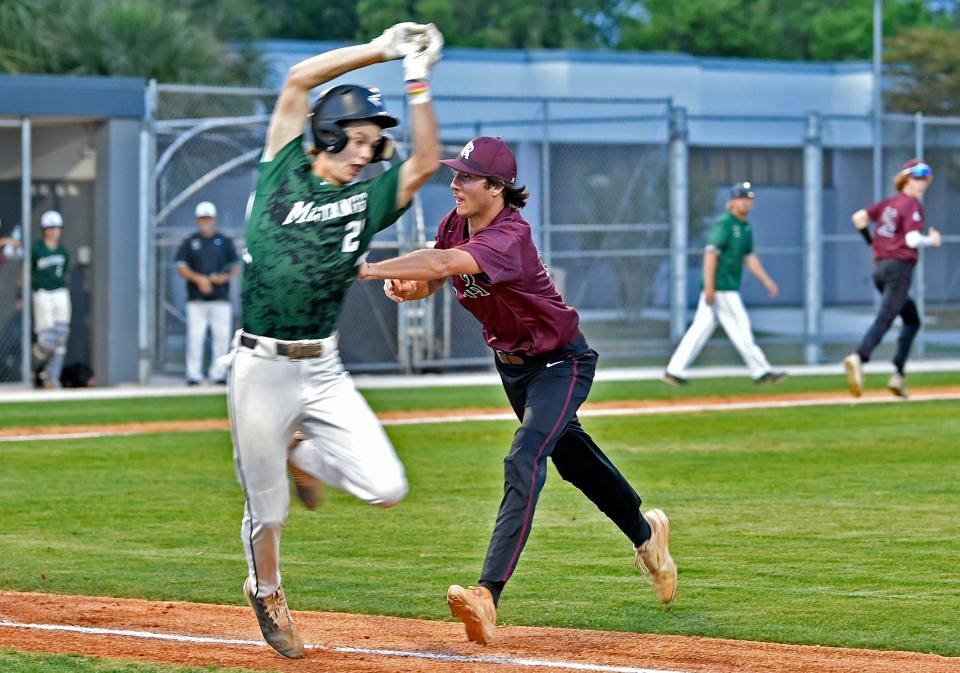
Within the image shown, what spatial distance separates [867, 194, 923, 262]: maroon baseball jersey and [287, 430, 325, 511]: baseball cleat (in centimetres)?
1093

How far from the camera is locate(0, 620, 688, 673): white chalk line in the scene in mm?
5879

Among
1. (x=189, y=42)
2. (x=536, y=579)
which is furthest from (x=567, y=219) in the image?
(x=536, y=579)

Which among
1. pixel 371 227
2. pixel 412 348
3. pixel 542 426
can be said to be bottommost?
pixel 412 348

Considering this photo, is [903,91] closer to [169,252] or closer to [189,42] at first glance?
[189,42]

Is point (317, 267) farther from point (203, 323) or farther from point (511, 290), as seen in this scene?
point (203, 323)

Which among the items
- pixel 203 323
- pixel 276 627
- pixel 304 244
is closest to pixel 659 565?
pixel 276 627

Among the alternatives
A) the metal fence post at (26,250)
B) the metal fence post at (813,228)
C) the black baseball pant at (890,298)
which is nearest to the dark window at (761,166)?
the metal fence post at (813,228)

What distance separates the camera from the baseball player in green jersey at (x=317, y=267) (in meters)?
5.85

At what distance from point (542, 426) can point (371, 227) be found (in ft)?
3.81

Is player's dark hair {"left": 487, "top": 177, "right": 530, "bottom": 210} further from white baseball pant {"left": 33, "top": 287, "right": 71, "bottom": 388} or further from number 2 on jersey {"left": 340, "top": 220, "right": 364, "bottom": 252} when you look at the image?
white baseball pant {"left": 33, "top": 287, "right": 71, "bottom": 388}

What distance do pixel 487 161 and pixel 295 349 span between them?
1217mm

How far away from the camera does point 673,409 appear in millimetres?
16203

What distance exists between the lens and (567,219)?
121ft

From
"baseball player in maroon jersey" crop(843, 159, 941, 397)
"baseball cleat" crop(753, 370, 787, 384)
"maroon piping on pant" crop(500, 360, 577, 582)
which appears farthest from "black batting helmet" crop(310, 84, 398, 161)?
"baseball cleat" crop(753, 370, 787, 384)
